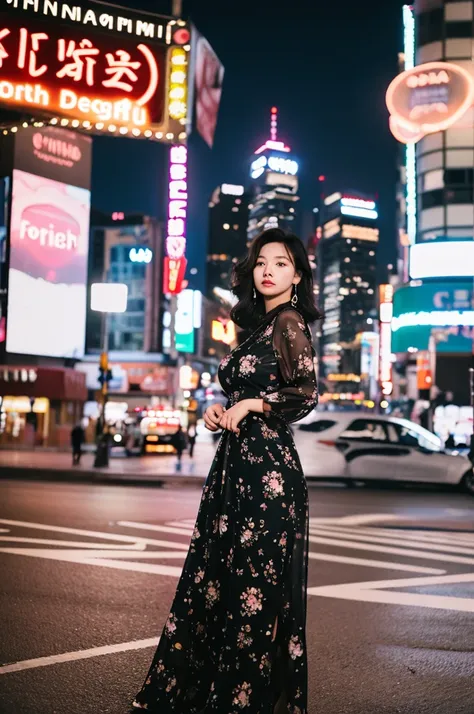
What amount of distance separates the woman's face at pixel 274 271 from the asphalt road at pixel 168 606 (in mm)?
2066

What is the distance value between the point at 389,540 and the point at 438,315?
125 ft

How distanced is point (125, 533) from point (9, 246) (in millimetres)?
33721

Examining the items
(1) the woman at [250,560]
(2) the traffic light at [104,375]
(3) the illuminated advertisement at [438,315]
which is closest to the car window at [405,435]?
(2) the traffic light at [104,375]

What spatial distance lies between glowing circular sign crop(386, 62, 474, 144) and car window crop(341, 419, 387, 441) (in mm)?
22432

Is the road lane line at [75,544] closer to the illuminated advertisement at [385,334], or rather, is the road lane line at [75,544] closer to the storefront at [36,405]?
the storefront at [36,405]

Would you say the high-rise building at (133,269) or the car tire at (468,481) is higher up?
the high-rise building at (133,269)

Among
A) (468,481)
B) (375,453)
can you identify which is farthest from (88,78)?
(468,481)

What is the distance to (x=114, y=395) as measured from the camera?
61.5 meters

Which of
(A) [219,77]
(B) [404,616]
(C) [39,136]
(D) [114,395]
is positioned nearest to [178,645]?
(B) [404,616]

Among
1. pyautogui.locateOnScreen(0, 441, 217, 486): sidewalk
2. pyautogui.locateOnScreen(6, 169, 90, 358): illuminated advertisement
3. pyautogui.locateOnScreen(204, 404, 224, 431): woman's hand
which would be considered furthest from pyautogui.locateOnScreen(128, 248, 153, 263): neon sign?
pyautogui.locateOnScreen(204, 404, 224, 431): woman's hand

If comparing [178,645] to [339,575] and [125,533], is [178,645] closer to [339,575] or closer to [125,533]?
[339,575]

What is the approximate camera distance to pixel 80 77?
16094 mm

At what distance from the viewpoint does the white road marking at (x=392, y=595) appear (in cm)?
654

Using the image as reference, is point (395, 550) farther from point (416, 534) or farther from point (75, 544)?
point (75, 544)
